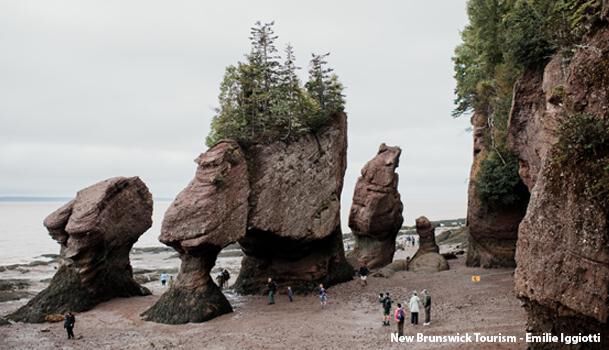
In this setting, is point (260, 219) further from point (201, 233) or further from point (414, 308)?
point (414, 308)

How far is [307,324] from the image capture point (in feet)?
84.1

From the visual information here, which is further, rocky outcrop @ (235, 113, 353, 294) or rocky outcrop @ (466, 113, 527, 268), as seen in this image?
rocky outcrop @ (466, 113, 527, 268)

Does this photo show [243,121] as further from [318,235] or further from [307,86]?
[318,235]

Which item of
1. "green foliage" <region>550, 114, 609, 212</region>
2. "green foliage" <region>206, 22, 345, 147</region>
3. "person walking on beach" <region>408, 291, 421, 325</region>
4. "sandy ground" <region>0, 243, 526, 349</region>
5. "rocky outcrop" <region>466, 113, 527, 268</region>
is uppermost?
"green foliage" <region>206, 22, 345, 147</region>

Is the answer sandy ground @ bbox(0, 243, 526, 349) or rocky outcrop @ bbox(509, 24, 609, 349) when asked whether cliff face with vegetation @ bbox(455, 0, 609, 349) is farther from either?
sandy ground @ bbox(0, 243, 526, 349)

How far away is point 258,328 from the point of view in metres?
25.3

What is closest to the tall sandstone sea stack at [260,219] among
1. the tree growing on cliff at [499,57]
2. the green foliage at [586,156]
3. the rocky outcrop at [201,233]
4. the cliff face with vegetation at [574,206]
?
the rocky outcrop at [201,233]

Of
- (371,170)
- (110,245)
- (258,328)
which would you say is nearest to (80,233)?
(110,245)

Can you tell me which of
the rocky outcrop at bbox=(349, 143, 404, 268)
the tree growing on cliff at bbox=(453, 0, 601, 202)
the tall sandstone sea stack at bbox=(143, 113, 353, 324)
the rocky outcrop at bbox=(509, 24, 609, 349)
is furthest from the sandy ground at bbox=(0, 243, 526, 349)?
the rocky outcrop at bbox=(349, 143, 404, 268)

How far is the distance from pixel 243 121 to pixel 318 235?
10212 millimetres

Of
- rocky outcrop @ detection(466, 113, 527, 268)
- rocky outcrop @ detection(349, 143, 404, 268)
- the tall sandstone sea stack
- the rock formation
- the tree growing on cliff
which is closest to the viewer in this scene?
the tree growing on cliff

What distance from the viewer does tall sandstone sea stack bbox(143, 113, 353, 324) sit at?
1150 inches

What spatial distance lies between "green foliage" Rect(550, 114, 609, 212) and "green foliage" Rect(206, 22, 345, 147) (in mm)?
22987

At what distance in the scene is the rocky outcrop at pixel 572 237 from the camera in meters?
13.1
